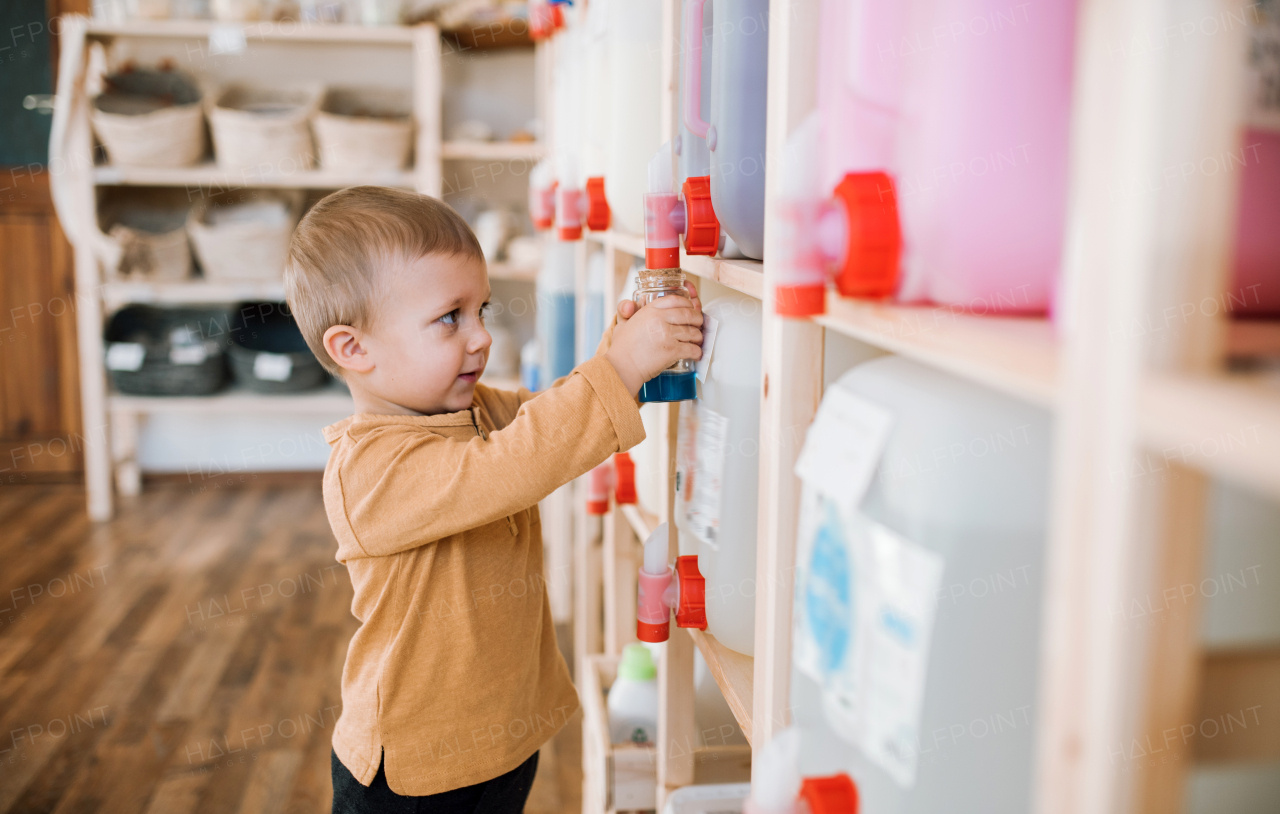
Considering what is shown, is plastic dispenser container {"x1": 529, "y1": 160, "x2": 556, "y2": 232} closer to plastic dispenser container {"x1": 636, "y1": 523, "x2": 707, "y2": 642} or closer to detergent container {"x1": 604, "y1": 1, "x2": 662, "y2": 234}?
detergent container {"x1": 604, "y1": 1, "x2": 662, "y2": 234}

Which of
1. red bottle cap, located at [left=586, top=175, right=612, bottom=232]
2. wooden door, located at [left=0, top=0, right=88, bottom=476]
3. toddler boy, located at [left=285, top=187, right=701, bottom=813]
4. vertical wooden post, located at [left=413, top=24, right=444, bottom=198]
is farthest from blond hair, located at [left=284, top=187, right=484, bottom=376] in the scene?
wooden door, located at [left=0, top=0, right=88, bottom=476]

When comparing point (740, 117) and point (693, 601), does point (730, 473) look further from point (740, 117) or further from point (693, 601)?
point (740, 117)

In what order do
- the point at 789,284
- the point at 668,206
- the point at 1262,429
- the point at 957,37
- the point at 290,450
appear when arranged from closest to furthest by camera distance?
the point at 1262,429, the point at 957,37, the point at 789,284, the point at 668,206, the point at 290,450

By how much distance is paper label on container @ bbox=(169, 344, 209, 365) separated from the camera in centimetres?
346

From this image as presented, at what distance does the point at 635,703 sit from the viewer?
146 cm

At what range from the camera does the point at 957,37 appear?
49 centimetres

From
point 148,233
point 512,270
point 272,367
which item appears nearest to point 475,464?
point 512,270

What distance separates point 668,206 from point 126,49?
3541mm

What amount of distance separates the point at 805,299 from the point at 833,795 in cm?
28

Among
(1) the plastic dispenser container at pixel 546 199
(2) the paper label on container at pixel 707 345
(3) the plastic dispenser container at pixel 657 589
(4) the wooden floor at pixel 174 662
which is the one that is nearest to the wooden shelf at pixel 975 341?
(2) the paper label on container at pixel 707 345

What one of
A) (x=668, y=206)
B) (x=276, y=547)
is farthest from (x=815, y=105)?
(x=276, y=547)

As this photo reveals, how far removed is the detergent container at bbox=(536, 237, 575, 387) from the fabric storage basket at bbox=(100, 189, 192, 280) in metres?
1.87

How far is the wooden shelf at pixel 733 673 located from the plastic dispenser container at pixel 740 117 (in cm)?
35

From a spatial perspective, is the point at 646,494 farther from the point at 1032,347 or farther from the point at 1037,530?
the point at 1032,347
